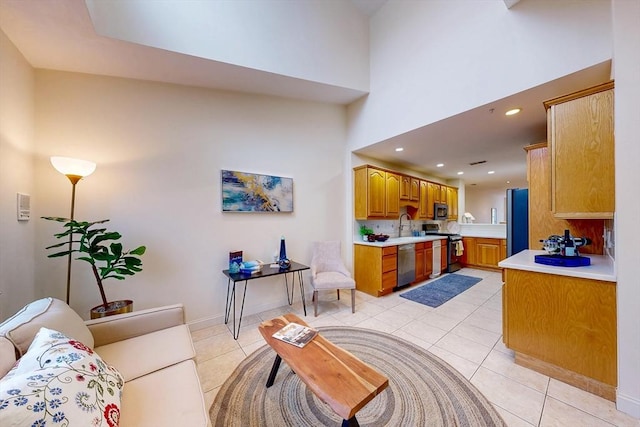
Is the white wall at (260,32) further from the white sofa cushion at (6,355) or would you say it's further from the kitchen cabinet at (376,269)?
the kitchen cabinet at (376,269)

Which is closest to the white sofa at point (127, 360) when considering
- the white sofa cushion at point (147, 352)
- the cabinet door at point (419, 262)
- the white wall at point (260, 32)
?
the white sofa cushion at point (147, 352)

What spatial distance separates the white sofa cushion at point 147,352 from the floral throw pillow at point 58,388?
23cm

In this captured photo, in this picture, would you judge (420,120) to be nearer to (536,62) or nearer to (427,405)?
(536,62)

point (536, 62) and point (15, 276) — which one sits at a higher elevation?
point (536, 62)

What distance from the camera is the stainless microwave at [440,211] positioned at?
556 cm

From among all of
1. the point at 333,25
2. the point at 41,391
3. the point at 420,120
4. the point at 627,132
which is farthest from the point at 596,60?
the point at 41,391

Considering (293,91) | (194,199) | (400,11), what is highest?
(400,11)

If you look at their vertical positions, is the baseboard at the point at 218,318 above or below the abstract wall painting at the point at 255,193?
below

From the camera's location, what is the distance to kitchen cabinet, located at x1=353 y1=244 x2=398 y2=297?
3.58 metres

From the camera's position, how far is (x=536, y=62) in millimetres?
2025

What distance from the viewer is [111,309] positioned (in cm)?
201

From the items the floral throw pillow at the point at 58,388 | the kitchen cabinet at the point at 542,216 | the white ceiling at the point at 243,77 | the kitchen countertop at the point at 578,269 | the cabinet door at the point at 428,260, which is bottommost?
the cabinet door at the point at 428,260

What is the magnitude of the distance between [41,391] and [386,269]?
3.52 meters

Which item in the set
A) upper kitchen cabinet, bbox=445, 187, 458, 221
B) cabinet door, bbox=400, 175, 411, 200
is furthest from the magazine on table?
upper kitchen cabinet, bbox=445, 187, 458, 221
